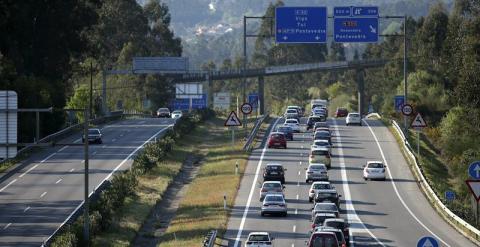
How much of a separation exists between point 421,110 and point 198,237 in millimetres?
71415

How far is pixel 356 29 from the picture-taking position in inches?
3319

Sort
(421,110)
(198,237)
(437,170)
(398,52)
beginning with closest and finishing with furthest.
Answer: (198,237) → (437,170) → (421,110) → (398,52)

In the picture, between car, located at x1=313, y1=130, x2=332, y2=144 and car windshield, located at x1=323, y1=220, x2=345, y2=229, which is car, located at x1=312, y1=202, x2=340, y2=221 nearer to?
car windshield, located at x1=323, y1=220, x2=345, y2=229

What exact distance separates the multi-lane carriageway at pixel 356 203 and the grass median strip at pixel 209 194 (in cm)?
72

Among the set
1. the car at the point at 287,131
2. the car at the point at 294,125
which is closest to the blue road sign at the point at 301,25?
the car at the point at 287,131

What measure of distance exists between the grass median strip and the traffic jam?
2260 mm

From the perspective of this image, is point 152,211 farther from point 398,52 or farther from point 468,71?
point 398,52

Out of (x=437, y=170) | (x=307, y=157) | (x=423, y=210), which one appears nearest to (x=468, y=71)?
(x=437, y=170)

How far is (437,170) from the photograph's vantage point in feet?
242

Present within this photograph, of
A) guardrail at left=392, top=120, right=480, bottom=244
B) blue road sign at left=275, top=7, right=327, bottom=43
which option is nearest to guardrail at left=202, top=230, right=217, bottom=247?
guardrail at left=392, top=120, right=480, bottom=244

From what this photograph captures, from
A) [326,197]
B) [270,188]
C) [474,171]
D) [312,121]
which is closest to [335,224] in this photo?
[326,197]

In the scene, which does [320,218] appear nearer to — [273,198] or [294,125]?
[273,198]

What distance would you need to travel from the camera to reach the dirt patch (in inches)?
1892

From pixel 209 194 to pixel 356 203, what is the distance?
8.58 metres
